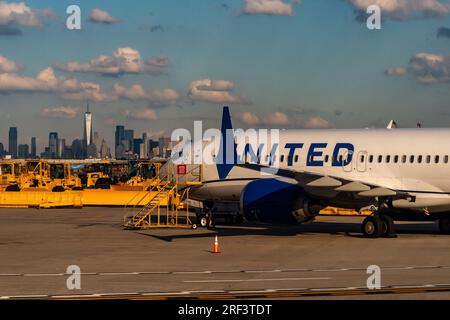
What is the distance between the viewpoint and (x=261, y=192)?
103 ft

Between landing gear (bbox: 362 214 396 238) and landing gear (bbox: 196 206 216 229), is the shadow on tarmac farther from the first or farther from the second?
landing gear (bbox: 362 214 396 238)

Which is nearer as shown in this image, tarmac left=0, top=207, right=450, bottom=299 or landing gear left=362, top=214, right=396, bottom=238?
tarmac left=0, top=207, right=450, bottom=299

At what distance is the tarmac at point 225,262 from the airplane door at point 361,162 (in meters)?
2.69

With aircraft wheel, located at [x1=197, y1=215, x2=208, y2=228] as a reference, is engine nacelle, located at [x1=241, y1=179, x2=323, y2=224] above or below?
above

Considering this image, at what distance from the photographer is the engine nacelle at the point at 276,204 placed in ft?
103

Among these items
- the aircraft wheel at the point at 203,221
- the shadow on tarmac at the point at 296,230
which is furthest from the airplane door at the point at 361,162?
the aircraft wheel at the point at 203,221

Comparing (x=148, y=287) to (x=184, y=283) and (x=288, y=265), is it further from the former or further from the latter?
(x=288, y=265)

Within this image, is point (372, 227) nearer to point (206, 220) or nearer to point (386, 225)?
A: point (386, 225)

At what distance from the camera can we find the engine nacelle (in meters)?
31.2

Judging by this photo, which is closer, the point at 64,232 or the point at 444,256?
the point at 444,256

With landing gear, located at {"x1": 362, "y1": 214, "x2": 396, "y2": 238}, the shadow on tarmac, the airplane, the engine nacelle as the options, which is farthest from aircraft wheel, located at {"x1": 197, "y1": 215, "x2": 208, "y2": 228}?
landing gear, located at {"x1": 362, "y1": 214, "x2": 396, "y2": 238}

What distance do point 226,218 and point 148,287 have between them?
21517 millimetres
